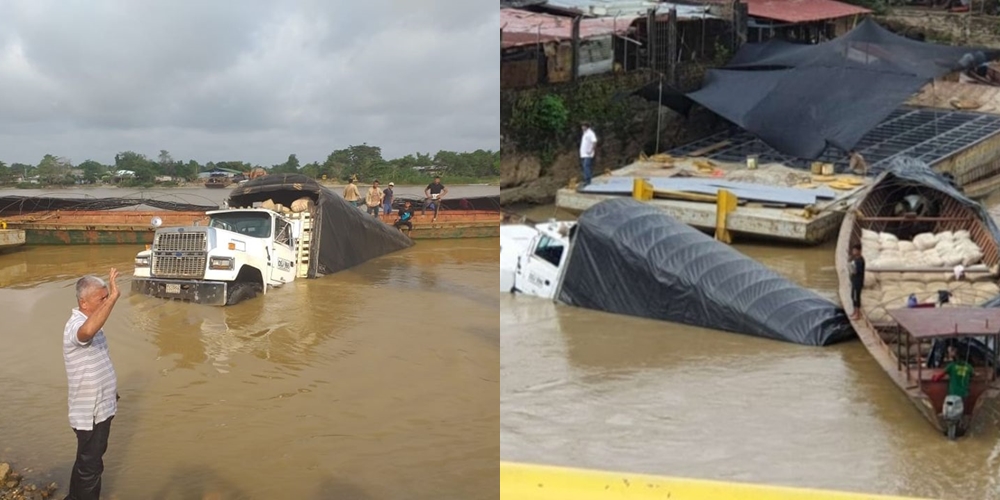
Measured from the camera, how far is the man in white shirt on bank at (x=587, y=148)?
13.0 feet

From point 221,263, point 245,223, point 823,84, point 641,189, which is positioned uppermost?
point 823,84

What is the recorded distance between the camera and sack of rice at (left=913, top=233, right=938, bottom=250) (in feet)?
15.4

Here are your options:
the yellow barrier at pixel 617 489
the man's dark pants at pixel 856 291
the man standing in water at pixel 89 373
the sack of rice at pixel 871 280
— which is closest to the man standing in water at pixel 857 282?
the man's dark pants at pixel 856 291

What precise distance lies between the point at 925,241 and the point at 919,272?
452mm

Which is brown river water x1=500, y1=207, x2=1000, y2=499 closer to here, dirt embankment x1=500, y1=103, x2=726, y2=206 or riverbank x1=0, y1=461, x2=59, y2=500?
dirt embankment x1=500, y1=103, x2=726, y2=206

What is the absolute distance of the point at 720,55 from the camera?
17.3 ft

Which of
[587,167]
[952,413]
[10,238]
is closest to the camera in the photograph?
[952,413]

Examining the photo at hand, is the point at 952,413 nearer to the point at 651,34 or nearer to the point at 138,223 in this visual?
the point at 651,34

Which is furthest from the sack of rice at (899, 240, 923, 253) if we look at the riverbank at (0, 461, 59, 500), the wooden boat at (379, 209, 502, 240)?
the wooden boat at (379, 209, 502, 240)

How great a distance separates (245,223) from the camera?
5969mm

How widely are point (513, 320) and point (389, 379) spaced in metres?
0.64

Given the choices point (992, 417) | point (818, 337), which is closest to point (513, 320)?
point (818, 337)

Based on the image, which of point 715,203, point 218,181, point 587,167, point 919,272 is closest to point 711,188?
point 715,203

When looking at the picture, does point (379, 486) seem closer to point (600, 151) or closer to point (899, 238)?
point (600, 151)
